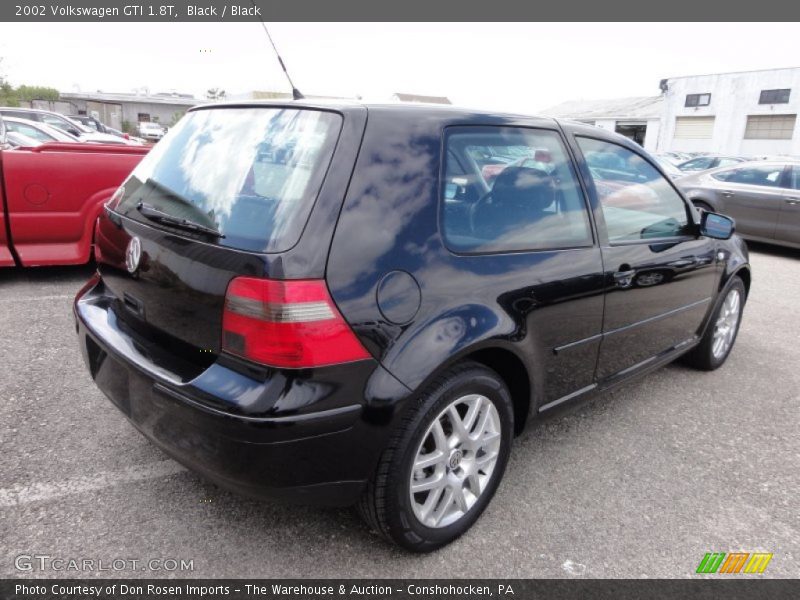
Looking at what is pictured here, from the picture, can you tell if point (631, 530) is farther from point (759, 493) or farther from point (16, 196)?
point (16, 196)

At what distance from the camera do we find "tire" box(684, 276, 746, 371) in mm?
3936

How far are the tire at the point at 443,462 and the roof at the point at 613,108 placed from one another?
48.3m

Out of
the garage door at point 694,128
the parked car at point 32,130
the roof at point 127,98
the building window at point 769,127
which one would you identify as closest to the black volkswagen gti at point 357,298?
the parked car at point 32,130

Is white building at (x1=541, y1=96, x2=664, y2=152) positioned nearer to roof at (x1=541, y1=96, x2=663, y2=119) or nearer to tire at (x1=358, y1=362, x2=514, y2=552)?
roof at (x1=541, y1=96, x2=663, y2=119)

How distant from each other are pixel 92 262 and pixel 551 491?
5.12 m

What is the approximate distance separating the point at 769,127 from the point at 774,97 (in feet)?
6.58

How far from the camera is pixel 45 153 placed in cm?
509

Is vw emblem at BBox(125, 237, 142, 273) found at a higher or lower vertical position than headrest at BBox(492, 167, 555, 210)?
lower

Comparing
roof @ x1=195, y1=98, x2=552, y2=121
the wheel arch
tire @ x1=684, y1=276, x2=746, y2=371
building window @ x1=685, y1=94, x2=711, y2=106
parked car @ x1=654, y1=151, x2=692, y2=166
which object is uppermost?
building window @ x1=685, y1=94, x2=711, y2=106

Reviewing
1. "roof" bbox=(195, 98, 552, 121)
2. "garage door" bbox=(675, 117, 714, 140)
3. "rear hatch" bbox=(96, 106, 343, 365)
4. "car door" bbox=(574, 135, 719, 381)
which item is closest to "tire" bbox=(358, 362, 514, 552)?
"rear hatch" bbox=(96, 106, 343, 365)

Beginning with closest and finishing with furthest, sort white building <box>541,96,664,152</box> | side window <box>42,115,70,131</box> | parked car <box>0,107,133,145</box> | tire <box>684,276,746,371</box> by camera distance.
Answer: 1. tire <box>684,276,746,371</box>
2. parked car <box>0,107,133,145</box>
3. side window <box>42,115,70,131</box>
4. white building <box>541,96,664,152</box>

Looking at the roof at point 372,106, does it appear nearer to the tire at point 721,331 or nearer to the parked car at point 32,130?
the tire at point 721,331

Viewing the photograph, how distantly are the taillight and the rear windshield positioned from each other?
137 mm

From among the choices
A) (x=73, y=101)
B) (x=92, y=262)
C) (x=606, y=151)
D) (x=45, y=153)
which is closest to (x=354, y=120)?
(x=606, y=151)
